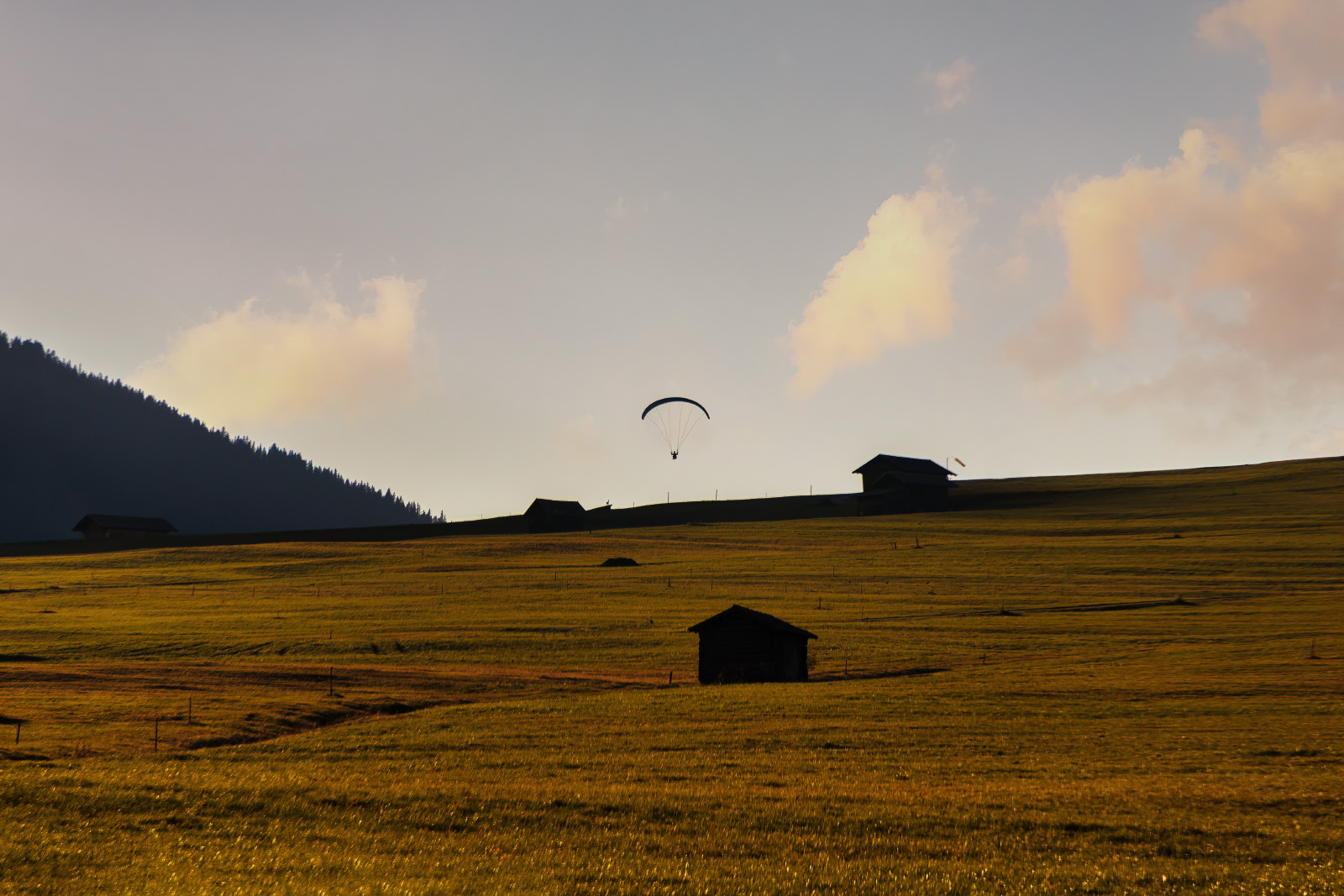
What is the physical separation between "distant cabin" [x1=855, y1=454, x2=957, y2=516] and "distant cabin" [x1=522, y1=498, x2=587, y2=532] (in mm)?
38567

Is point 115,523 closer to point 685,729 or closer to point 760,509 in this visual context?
point 760,509

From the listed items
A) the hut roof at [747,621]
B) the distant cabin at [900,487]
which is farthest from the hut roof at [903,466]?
the hut roof at [747,621]

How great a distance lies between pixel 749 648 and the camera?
48.2 metres

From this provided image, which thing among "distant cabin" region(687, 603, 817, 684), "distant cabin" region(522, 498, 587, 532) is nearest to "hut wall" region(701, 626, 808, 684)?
"distant cabin" region(687, 603, 817, 684)

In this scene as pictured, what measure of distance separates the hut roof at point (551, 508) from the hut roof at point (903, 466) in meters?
39.0

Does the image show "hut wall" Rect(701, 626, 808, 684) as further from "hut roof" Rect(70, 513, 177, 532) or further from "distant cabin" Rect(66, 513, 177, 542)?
"hut roof" Rect(70, 513, 177, 532)

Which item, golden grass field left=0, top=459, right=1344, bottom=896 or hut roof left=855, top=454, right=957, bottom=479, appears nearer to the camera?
golden grass field left=0, top=459, right=1344, bottom=896

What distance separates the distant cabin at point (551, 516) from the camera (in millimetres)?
129625

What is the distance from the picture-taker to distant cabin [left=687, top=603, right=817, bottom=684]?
47.8m

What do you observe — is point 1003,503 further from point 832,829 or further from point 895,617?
point 832,829

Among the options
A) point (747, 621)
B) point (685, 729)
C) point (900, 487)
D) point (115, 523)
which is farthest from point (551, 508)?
point (685, 729)

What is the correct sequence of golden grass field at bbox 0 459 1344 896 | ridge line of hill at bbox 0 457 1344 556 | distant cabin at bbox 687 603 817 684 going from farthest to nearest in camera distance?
ridge line of hill at bbox 0 457 1344 556 → distant cabin at bbox 687 603 817 684 → golden grass field at bbox 0 459 1344 896

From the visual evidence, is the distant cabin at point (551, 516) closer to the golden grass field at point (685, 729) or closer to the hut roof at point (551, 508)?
the hut roof at point (551, 508)

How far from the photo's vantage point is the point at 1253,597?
63031 mm
